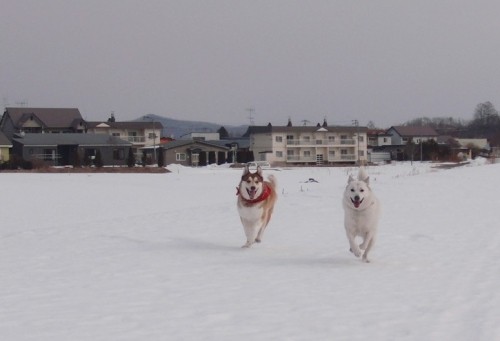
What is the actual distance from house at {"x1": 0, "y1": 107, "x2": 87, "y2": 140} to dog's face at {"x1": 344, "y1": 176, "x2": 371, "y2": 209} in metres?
58.7

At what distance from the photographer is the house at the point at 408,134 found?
81.1m

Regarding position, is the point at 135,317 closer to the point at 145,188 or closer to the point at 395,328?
the point at 395,328

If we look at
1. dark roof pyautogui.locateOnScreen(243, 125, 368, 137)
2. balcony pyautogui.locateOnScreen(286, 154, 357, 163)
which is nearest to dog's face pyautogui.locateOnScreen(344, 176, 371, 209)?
dark roof pyautogui.locateOnScreen(243, 125, 368, 137)

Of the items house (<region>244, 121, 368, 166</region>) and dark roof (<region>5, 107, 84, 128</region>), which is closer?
dark roof (<region>5, 107, 84, 128</region>)

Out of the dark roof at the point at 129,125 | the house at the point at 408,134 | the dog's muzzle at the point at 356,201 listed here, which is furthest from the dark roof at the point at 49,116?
the dog's muzzle at the point at 356,201

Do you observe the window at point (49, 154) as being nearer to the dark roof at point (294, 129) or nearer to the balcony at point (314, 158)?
the dark roof at point (294, 129)

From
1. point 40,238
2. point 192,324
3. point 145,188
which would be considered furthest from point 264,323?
point 145,188

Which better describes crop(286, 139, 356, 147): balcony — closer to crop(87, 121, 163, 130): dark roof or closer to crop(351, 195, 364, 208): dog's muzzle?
crop(87, 121, 163, 130): dark roof

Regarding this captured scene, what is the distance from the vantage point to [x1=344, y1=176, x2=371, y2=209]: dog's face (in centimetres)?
789

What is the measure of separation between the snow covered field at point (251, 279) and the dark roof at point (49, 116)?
5147 centimetres

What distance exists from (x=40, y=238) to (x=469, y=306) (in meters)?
7.34

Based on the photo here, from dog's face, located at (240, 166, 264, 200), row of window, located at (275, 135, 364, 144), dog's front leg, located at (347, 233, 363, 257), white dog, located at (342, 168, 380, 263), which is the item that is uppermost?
row of window, located at (275, 135, 364, 144)

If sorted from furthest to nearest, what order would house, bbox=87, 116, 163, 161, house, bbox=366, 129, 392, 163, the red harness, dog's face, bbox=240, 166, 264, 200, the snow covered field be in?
house, bbox=366, 129, 392, 163 → house, bbox=87, 116, 163, 161 → the red harness → dog's face, bbox=240, 166, 264, 200 → the snow covered field

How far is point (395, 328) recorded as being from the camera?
4891 millimetres
